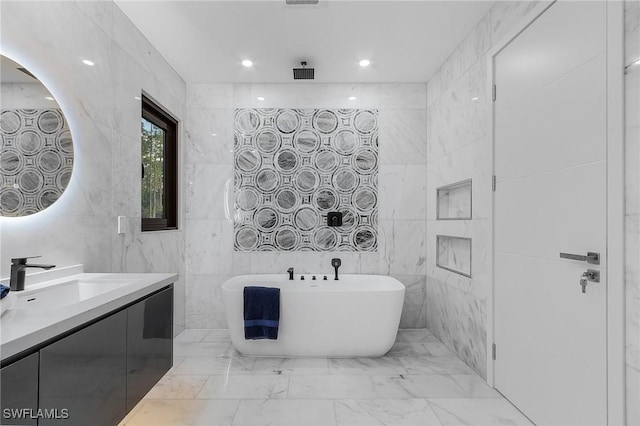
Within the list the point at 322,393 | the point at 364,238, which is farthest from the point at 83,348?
the point at 364,238

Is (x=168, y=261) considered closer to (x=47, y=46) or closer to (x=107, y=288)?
(x=107, y=288)

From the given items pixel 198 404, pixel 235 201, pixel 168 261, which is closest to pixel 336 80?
pixel 235 201

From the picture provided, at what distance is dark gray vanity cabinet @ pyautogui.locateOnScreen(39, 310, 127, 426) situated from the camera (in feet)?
3.42

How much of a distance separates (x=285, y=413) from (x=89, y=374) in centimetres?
124

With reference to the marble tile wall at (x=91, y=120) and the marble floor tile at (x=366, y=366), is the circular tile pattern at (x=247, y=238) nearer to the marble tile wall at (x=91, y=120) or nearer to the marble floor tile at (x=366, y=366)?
the marble tile wall at (x=91, y=120)

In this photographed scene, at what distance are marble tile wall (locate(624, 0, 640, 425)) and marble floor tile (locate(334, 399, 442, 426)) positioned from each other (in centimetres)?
99

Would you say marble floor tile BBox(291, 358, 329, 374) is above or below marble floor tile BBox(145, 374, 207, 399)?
below

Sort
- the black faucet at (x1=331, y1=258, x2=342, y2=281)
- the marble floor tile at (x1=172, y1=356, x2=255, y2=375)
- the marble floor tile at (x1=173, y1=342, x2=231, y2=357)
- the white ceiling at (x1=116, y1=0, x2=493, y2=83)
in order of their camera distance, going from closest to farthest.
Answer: the white ceiling at (x1=116, y1=0, x2=493, y2=83) < the marble floor tile at (x1=172, y1=356, x2=255, y2=375) < the marble floor tile at (x1=173, y1=342, x2=231, y2=357) < the black faucet at (x1=331, y1=258, x2=342, y2=281)

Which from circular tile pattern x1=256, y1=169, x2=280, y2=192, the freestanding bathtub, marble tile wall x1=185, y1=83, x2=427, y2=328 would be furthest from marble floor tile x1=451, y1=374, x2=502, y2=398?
circular tile pattern x1=256, y1=169, x2=280, y2=192

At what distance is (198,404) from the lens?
220 centimetres

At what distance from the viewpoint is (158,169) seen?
3.46 metres

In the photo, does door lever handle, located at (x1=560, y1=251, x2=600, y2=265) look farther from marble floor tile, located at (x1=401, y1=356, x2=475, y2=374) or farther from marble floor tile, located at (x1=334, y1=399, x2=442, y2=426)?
marble floor tile, located at (x1=401, y1=356, x2=475, y2=374)

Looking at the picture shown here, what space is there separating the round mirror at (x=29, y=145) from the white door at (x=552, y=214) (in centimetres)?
256

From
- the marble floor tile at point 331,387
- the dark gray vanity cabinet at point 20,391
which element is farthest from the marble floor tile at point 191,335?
the dark gray vanity cabinet at point 20,391
